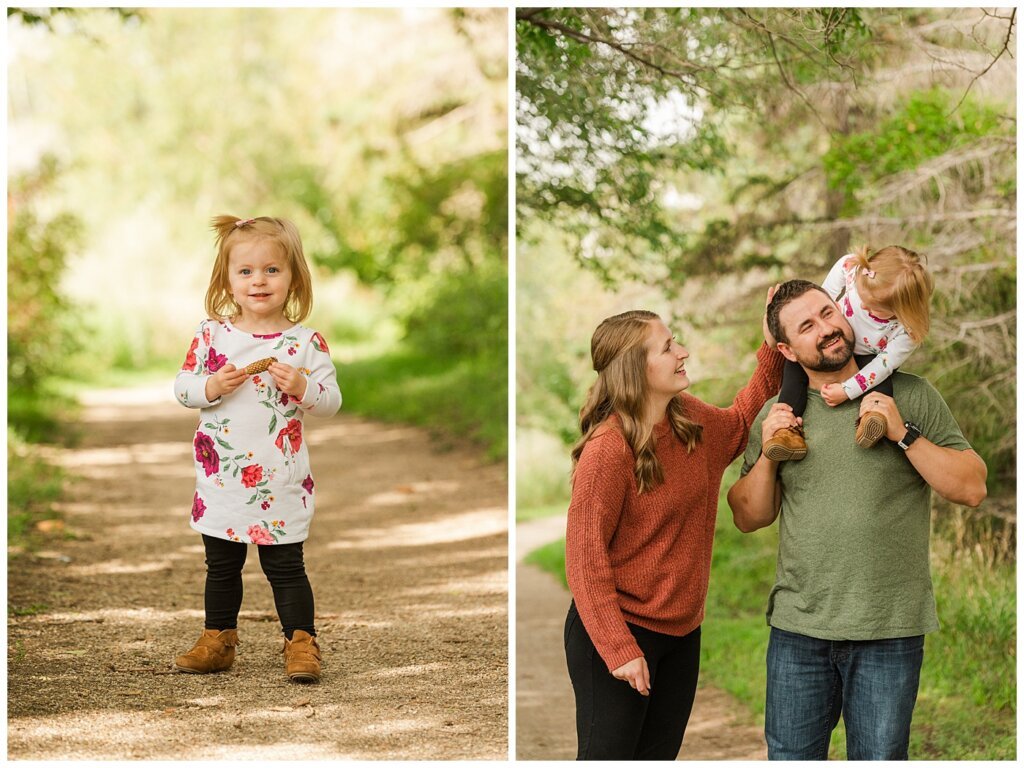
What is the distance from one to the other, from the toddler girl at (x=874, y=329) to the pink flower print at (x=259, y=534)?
52.2 inches

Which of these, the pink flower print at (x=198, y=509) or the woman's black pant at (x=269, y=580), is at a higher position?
the pink flower print at (x=198, y=509)

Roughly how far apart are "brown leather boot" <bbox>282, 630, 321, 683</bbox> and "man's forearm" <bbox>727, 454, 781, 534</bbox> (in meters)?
1.25

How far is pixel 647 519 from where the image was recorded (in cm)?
249

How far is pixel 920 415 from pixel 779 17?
144 centimetres

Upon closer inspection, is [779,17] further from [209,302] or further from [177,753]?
[177,753]

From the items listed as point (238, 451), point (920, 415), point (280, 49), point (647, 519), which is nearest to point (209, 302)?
point (238, 451)

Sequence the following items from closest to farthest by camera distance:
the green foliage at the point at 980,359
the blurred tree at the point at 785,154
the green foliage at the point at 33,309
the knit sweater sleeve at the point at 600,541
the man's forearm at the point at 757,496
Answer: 1. the knit sweater sleeve at the point at 600,541
2. the man's forearm at the point at 757,496
3. the blurred tree at the point at 785,154
4. the green foliage at the point at 980,359
5. the green foliage at the point at 33,309

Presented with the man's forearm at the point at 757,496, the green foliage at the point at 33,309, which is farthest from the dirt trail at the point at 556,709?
the green foliage at the point at 33,309

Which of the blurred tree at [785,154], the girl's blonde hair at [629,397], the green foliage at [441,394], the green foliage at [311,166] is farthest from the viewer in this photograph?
the green foliage at [311,166]

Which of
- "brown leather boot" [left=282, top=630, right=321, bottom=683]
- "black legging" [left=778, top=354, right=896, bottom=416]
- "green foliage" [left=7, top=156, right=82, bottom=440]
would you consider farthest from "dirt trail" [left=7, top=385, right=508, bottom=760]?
"green foliage" [left=7, top=156, right=82, bottom=440]

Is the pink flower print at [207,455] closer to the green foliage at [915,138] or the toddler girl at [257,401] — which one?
the toddler girl at [257,401]

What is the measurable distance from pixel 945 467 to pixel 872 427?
19cm

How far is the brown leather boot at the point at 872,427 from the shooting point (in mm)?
2424

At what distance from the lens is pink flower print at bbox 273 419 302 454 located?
303 centimetres
